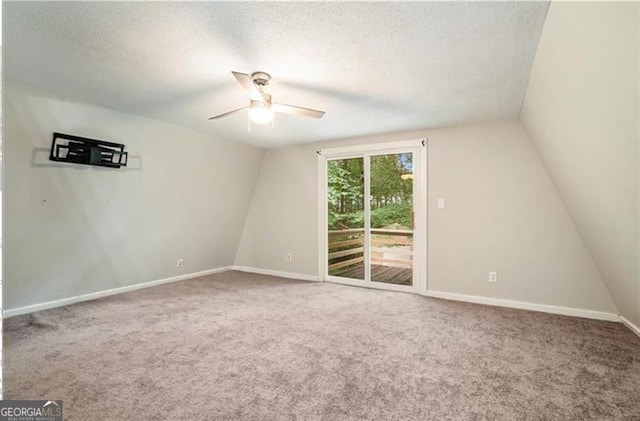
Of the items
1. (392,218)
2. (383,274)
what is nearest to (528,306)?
(383,274)

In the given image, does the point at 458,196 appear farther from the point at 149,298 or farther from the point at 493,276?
the point at 149,298

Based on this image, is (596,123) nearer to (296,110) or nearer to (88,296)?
(296,110)

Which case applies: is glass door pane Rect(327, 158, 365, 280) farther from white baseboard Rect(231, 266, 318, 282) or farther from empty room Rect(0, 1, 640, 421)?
white baseboard Rect(231, 266, 318, 282)

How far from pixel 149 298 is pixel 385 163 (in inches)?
142

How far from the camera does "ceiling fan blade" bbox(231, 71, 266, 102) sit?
2.19 m

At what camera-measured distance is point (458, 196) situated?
4.01 metres

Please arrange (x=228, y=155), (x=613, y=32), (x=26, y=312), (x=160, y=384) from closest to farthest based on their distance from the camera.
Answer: (x=613, y=32)
(x=160, y=384)
(x=26, y=312)
(x=228, y=155)

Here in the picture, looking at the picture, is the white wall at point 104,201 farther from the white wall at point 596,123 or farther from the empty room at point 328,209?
the white wall at point 596,123

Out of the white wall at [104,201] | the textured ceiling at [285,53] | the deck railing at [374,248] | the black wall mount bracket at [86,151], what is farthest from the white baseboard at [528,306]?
the black wall mount bracket at [86,151]

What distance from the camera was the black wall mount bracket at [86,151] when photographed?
309cm

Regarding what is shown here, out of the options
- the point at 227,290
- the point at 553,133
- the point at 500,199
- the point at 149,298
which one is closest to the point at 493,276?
the point at 500,199

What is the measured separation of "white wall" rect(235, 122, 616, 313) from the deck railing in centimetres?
36

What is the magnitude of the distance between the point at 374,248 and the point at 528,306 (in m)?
1.95

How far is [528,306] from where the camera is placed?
3.64 metres
